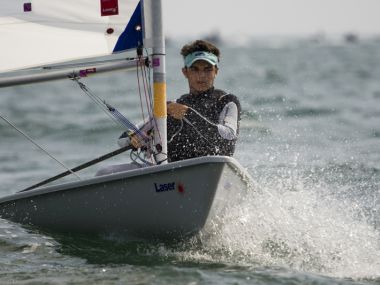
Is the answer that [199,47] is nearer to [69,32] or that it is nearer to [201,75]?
[201,75]

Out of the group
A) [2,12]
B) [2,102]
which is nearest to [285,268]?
[2,12]

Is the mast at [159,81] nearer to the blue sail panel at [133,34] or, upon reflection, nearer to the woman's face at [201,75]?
the blue sail panel at [133,34]

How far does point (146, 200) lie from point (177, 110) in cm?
63

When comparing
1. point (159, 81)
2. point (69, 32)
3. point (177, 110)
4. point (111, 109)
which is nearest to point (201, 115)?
point (177, 110)

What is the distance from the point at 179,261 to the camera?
5.21 m

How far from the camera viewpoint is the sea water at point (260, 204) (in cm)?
514

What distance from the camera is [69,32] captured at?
5.56 metres

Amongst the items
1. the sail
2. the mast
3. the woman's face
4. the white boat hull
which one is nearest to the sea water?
the white boat hull

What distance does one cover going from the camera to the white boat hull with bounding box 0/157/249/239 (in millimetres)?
5035

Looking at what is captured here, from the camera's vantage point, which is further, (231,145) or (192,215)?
(231,145)

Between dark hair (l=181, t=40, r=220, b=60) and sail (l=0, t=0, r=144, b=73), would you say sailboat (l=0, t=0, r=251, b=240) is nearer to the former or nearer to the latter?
sail (l=0, t=0, r=144, b=73)

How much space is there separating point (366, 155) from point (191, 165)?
4642mm

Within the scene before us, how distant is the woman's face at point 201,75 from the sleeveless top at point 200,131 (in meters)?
0.04

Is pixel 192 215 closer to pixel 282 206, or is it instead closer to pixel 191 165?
A: pixel 191 165
